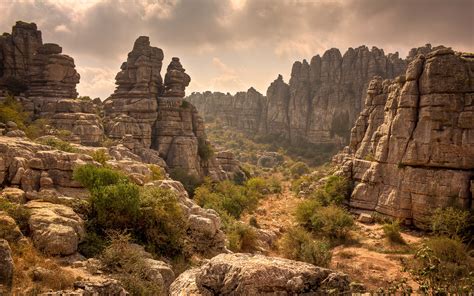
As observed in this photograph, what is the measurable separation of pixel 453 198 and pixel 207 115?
98.3 meters

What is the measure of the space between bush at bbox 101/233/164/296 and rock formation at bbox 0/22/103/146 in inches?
1144

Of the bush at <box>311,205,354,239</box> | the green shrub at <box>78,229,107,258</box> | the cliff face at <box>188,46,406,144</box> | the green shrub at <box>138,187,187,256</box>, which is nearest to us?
the green shrub at <box>78,229,107,258</box>

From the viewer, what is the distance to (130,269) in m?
11.4

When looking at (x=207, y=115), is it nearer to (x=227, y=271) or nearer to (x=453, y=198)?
(x=453, y=198)

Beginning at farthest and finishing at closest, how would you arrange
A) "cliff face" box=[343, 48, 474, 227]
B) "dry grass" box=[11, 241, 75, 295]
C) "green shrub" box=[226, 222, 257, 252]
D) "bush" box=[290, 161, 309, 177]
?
"bush" box=[290, 161, 309, 177]
"cliff face" box=[343, 48, 474, 227]
"green shrub" box=[226, 222, 257, 252]
"dry grass" box=[11, 241, 75, 295]

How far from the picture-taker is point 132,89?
4856cm

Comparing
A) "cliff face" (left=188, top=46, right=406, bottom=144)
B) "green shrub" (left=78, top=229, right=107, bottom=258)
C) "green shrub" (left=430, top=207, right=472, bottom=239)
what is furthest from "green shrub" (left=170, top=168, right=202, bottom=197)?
"cliff face" (left=188, top=46, right=406, bottom=144)

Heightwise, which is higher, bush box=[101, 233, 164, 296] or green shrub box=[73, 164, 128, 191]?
green shrub box=[73, 164, 128, 191]

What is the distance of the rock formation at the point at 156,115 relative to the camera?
4234cm

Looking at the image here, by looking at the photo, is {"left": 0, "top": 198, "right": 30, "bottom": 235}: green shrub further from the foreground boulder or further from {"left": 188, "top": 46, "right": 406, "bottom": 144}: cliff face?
{"left": 188, "top": 46, "right": 406, "bottom": 144}: cliff face

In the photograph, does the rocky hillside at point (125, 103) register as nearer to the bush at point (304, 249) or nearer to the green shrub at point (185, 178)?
the green shrub at point (185, 178)

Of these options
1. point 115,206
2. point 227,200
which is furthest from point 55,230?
point 227,200

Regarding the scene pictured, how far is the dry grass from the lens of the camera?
9.33 metres

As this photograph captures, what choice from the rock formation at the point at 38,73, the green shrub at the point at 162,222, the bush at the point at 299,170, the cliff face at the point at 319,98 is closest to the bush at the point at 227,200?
the green shrub at the point at 162,222
